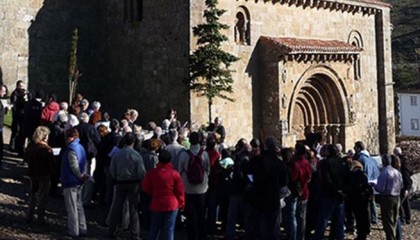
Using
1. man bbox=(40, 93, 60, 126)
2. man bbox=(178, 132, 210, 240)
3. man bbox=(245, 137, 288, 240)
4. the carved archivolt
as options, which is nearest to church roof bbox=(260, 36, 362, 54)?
the carved archivolt

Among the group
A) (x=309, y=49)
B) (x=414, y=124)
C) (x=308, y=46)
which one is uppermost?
(x=308, y=46)

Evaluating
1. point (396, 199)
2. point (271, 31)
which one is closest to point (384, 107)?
point (271, 31)

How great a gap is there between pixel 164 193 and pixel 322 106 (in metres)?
16.1

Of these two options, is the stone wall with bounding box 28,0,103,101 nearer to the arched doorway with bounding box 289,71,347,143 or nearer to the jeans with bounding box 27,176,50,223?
the arched doorway with bounding box 289,71,347,143

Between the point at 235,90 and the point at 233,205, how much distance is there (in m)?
9.68

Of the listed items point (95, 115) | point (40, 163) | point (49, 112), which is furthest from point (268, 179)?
point (49, 112)

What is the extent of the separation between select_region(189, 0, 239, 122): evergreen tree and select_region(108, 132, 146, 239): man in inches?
329

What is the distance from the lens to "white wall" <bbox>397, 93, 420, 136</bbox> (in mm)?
52531

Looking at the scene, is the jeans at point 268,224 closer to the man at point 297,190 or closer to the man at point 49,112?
the man at point 297,190

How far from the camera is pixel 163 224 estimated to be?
28.4ft

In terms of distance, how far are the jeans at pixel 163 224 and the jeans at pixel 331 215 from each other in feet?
10.4

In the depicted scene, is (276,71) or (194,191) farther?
(276,71)

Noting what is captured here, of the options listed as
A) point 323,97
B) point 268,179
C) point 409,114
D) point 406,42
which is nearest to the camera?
point 268,179

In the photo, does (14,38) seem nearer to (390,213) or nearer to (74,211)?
(74,211)
